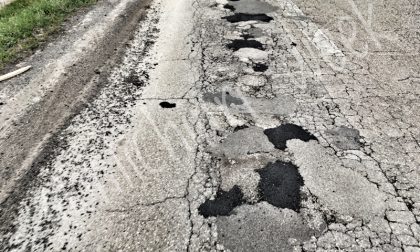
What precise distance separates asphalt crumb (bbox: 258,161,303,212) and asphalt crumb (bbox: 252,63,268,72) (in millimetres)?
1862

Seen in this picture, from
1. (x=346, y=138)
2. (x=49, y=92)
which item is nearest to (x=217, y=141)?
(x=346, y=138)

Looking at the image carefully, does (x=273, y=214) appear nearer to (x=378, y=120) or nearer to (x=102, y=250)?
(x=102, y=250)

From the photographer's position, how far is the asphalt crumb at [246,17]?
604cm

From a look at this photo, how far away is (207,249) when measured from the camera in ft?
7.78

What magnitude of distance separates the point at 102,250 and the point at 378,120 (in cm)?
292

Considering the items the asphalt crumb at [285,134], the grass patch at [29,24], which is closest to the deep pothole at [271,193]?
the asphalt crumb at [285,134]

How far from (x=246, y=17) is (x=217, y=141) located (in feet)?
11.4

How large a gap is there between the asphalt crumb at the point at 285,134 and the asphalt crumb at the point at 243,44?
201 cm

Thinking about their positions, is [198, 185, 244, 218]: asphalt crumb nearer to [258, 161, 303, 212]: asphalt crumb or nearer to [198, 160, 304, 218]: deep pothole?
[198, 160, 304, 218]: deep pothole

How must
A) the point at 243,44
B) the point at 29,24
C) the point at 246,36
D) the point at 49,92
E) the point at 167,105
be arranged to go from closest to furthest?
the point at 167,105 < the point at 49,92 < the point at 243,44 < the point at 246,36 < the point at 29,24

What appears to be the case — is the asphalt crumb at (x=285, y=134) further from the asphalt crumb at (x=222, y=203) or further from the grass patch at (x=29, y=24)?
A: the grass patch at (x=29, y=24)

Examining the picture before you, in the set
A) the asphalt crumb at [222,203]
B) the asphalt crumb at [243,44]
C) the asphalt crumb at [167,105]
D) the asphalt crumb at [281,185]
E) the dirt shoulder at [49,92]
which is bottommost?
the asphalt crumb at [243,44]

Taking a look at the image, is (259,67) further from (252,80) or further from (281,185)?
(281,185)

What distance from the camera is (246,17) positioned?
6105mm
